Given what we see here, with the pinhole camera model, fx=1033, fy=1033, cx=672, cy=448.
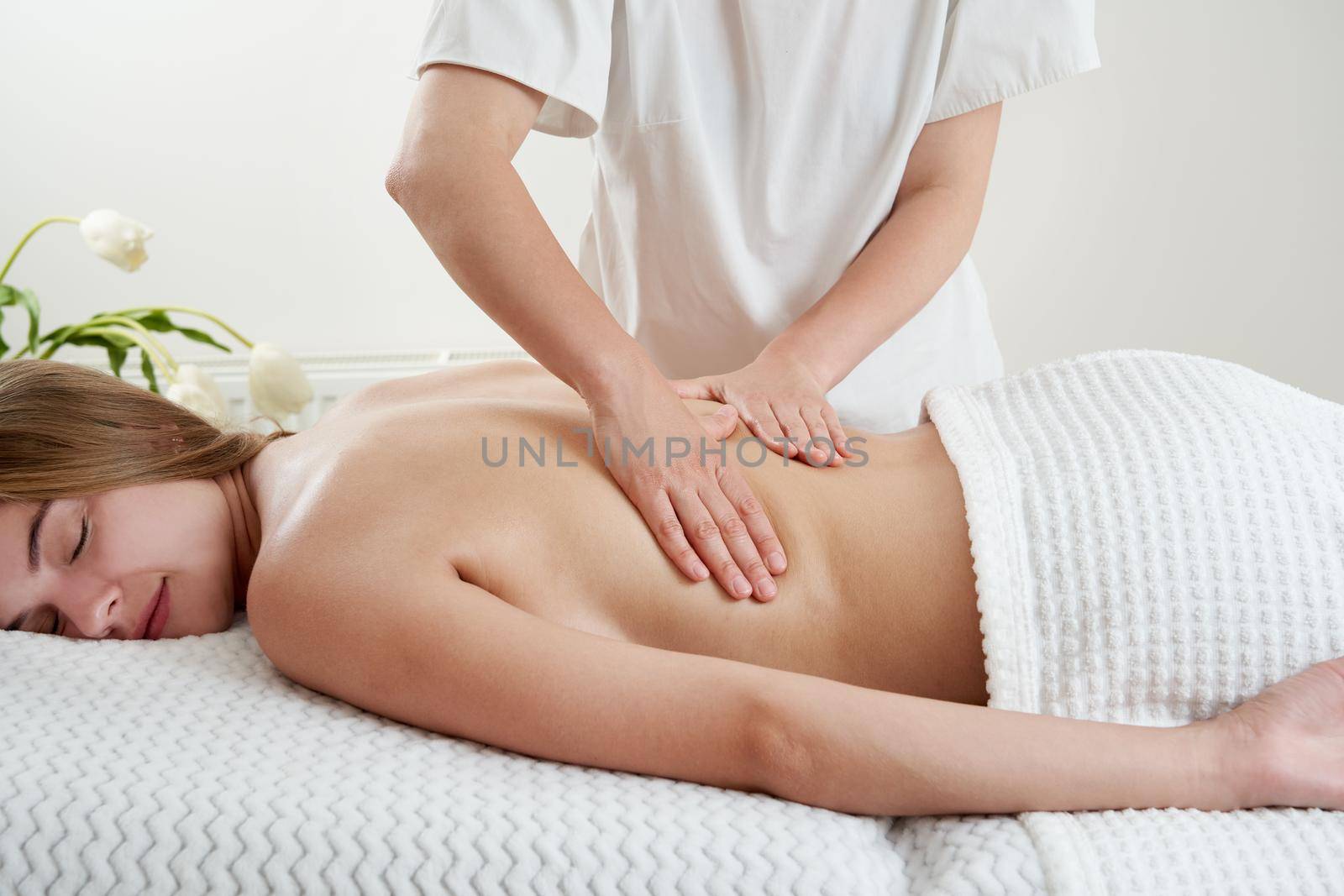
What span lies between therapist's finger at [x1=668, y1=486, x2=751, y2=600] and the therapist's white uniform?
1.63ft

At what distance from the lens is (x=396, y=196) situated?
1.17m

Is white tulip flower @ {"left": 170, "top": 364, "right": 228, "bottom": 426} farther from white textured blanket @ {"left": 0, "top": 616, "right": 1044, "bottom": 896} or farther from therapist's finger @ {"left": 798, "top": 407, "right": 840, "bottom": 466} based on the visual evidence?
therapist's finger @ {"left": 798, "top": 407, "right": 840, "bottom": 466}

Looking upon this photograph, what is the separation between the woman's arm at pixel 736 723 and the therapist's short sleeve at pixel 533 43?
576 millimetres

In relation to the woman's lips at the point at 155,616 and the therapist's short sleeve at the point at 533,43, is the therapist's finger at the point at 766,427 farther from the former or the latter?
the woman's lips at the point at 155,616

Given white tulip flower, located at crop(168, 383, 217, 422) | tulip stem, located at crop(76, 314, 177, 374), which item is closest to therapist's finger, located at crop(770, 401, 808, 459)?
white tulip flower, located at crop(168, 383, 217, 422)

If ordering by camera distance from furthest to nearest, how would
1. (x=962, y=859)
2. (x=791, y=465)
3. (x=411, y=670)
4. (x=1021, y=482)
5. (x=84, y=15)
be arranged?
1. (x=84, y=15)
2. (x=791, y=465)
3. (x=1021, y=482)
4. (x=411, y=670)
5. (x=962, y=859)

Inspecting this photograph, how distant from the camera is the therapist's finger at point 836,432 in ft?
3.65

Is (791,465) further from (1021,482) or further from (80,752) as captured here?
(80,752)

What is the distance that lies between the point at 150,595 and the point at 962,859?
2.85 ft

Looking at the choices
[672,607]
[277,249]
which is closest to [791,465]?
[672,607]

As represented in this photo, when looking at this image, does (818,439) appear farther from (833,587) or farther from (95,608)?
(95,608)

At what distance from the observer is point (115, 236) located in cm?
187

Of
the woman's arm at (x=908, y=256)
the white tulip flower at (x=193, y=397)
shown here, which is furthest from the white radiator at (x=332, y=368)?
the woman's arm at (x=908, y=256)

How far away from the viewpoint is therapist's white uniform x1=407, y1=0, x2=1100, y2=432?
1.33m
